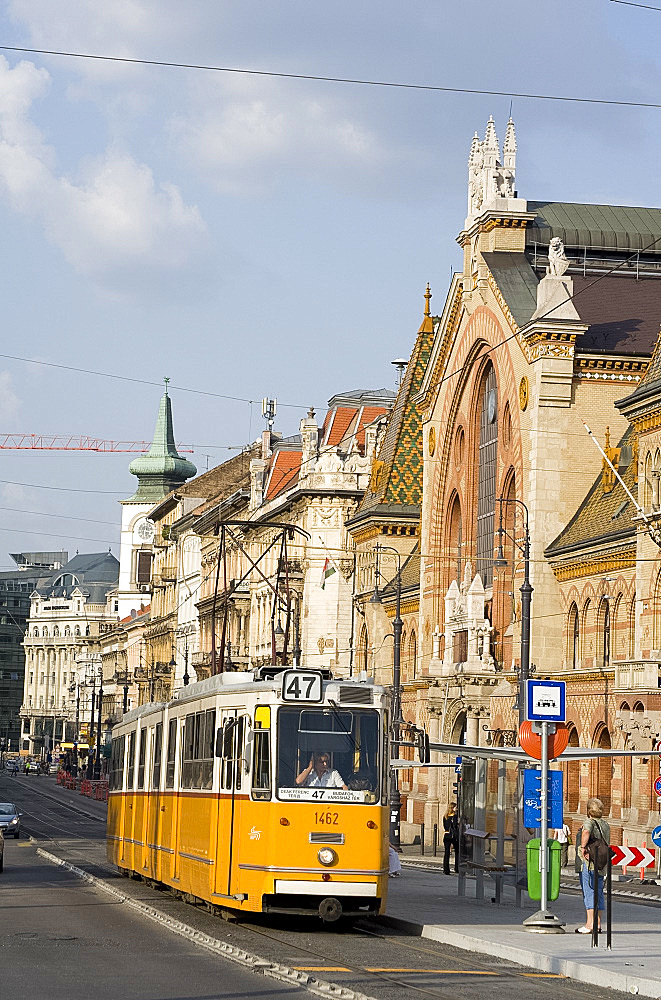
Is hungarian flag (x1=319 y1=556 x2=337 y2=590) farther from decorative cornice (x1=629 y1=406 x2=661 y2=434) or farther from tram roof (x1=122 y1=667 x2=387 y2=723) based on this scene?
tram roof (x1=122 y1=667 x2=387 y2=723)

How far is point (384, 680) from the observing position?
7425 centimetres

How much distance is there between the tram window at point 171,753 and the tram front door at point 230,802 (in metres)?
3.73

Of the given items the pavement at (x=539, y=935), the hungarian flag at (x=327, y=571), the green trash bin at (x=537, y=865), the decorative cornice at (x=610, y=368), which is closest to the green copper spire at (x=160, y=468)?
the hungarian flag at (x=327, y=571)

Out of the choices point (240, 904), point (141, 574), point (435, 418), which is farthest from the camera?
point (141, 574)

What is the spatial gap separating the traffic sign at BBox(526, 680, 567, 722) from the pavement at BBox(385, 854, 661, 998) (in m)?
2.80

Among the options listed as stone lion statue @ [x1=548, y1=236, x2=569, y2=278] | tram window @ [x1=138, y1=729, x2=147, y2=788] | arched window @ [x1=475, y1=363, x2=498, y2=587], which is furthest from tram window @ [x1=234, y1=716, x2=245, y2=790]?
arched window @ [x1=475, y1=363, x2=498, y2=587]

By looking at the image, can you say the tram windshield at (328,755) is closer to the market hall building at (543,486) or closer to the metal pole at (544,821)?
the metal pole at (544,821)

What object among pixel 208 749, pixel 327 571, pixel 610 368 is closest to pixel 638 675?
pixel 610 368

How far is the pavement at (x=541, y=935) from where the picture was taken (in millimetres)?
18281

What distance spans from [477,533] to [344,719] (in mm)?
41952

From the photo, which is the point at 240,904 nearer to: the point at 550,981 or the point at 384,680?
the point at 550,981

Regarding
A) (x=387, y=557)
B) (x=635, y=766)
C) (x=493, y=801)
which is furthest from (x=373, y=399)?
(x=493, y=801)

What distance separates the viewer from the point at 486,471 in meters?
64.2

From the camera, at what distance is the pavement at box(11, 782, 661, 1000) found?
60.1 ft
